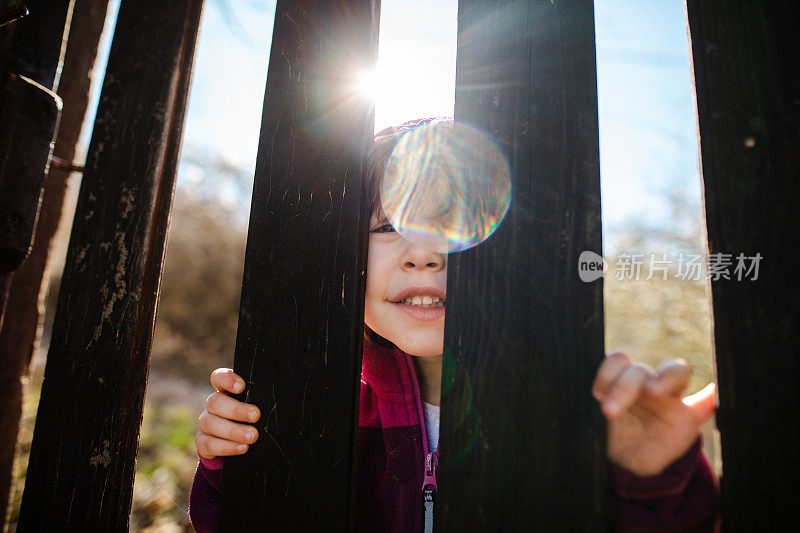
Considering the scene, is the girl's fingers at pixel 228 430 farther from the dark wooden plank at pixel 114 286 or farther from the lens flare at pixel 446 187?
the lens flare at pixel 446 187

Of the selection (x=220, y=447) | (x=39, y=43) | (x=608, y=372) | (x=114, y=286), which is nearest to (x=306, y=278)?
(x=220, y=447)

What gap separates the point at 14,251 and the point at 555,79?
4.44 feet

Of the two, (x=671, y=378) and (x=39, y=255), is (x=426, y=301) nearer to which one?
(x=671, y=378)

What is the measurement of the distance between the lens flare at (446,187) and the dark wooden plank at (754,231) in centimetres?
38

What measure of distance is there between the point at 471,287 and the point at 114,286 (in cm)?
87

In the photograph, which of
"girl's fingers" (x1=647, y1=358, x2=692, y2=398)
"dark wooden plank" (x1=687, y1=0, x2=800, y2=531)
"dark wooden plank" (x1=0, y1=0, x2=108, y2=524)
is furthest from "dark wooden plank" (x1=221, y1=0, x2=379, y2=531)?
"dark wooden plank" (x1=0, y1=0, x2=108, y2=524)

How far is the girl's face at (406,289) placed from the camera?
4.28ft

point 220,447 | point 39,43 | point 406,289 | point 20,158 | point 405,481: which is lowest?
point 405,481

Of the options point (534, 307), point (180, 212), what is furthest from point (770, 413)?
point (180, 212)

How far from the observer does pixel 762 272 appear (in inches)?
30.2

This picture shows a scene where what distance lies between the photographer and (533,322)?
83cm

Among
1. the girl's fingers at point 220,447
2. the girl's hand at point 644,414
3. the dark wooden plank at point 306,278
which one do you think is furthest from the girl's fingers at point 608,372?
the girl's fingers at point 220,447

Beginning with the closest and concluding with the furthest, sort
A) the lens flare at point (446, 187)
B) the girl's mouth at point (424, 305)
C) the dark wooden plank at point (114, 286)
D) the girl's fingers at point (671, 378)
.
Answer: the girl's fingers at point (671, 378) → the lens flare at point (446, 187) → the dark wooden plank at point (114, 286) → the girl's mouth at point (424, 305)

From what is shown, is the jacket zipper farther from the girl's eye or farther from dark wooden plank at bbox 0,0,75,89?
dark wooden plank at bbox 0,0,75,89
